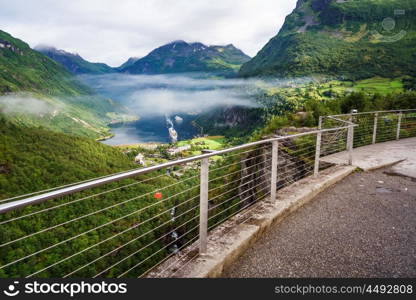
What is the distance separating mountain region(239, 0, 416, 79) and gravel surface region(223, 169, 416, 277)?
108 meters

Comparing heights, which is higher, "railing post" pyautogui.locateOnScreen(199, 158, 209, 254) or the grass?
the grass

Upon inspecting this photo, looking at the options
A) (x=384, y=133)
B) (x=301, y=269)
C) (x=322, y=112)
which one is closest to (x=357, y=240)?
(x=301, y=269)

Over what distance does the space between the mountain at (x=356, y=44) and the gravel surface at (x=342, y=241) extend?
353ft

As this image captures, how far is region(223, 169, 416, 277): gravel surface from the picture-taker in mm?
2934

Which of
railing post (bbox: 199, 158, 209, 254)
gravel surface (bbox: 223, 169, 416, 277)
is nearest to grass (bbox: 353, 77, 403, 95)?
gravel surface (bbox: 223, 169, 416, 277)

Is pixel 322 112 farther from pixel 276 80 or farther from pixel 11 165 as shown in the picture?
pixel 276 80

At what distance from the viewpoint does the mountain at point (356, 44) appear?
110519 millimetres

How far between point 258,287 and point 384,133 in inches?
511

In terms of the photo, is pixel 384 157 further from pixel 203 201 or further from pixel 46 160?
pixel 46 160

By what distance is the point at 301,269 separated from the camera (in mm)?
2936

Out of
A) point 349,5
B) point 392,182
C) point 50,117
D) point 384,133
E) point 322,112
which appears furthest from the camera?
point 349,5

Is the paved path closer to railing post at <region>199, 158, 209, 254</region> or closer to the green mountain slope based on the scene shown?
railing post at <region>199, 158, 209, 254</region>

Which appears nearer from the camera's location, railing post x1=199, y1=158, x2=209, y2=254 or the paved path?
railing post x1=199, y1=158, x2=209, y2=254

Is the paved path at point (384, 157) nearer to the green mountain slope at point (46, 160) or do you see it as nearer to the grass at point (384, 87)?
the grass at point (384, 87)
